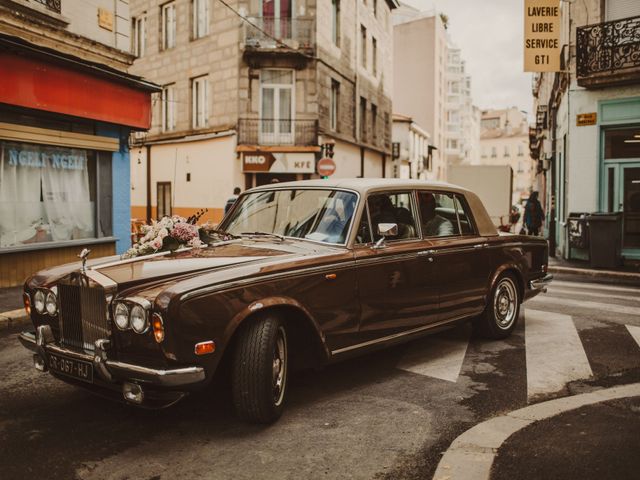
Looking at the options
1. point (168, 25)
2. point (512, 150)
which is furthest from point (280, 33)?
point (512, 150)

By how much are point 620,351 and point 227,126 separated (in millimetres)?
19222

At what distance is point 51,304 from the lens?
4039mm

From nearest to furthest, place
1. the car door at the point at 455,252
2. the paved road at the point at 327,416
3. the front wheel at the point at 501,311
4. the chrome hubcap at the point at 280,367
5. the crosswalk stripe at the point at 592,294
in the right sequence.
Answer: the paved road at the point at 327,416
the chrome hubcap at the point at 280,367
the car door at the point at 455,252
the front wheel at the point at 501,311
the crosswalk stripe at the point at 592,294

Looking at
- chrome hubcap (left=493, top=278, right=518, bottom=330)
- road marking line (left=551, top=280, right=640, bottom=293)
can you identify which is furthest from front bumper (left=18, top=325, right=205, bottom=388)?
road marking line (left=551, top=280, right=640, bottom=293)

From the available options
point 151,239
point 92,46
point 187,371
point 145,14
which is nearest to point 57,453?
point 187,371

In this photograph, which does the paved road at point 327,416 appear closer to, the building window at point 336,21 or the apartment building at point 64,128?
the apartment building at point 64,128

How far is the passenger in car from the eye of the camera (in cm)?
543

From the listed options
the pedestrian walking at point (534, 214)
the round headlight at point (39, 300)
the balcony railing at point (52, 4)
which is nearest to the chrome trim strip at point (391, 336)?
the round headlight at point (39, 300)

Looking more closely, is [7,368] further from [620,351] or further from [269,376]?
[620,351]

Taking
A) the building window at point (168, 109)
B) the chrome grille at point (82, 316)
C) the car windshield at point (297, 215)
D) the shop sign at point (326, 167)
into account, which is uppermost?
the building window at point (168, 109)

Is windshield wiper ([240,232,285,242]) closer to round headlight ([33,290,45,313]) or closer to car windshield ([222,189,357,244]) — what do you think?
car windshield ([222,189,357,244])

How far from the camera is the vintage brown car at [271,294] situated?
3.47m

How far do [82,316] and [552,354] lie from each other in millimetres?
4300

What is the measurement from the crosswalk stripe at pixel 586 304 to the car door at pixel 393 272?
391cm
